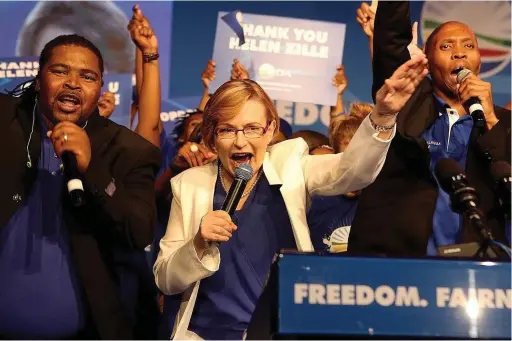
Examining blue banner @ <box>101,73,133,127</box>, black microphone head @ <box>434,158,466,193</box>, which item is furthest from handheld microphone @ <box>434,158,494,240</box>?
blue banner @ <box>101,73,133,127</box>

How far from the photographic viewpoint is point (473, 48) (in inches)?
98.3

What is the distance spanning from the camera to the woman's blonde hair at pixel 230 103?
2232 mm

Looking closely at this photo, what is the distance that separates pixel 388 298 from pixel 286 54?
277 centimetres

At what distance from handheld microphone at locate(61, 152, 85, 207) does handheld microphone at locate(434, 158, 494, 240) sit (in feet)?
2.88

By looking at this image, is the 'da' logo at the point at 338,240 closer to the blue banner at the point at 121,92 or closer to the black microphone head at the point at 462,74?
the black microphone head at the point at 462,74

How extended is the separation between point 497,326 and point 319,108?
118 inches

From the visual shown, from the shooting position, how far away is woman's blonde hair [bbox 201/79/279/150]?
7.32 ft

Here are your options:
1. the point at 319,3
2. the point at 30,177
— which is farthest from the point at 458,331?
the point at 319,3

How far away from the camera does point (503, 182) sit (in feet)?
6.15

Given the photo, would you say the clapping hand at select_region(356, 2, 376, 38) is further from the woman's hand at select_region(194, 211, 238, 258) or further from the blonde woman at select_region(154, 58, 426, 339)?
the woman's hand at select_region(194, 211, 238, 258)

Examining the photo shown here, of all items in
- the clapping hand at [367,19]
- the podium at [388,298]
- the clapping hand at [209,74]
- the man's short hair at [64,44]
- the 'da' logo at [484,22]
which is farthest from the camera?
the 'da' logo at [484,22]

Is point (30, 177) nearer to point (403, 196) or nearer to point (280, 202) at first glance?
point (280, 202)

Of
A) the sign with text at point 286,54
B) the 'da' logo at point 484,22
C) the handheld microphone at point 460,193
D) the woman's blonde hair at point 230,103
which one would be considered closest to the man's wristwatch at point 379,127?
the handheld microphone at point 460,193

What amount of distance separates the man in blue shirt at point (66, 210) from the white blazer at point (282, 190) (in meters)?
0.12
